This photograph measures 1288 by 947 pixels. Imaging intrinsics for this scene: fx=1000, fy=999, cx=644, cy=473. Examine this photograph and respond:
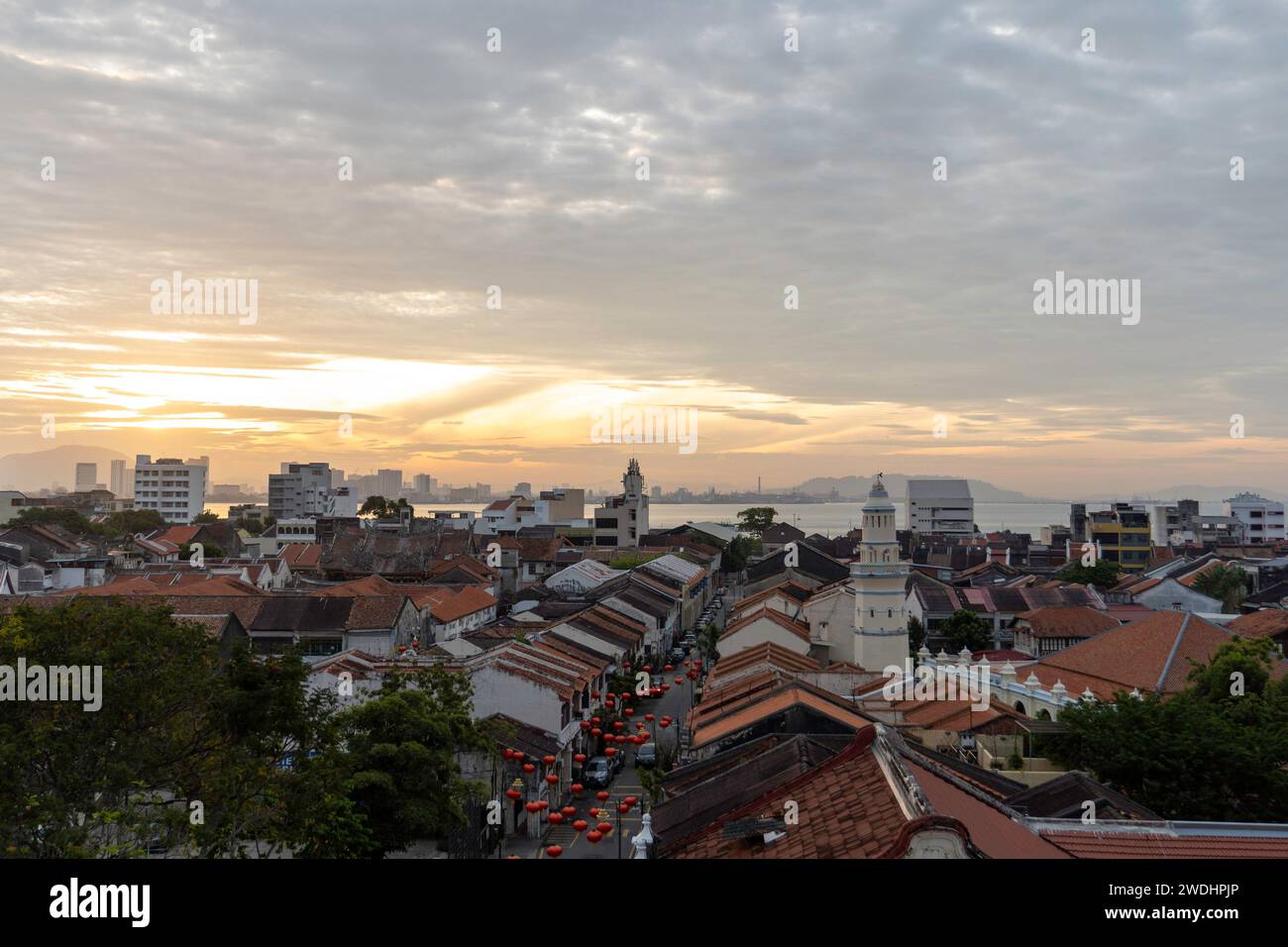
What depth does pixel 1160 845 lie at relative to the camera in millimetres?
13539

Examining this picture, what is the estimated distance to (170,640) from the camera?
17.2 meters

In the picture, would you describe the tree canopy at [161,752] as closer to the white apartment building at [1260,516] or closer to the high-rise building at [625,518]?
the high-rise building at [625,518]

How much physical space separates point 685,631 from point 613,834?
42136 millimetres

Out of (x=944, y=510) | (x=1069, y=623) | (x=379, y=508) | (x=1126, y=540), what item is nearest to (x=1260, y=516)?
(x=944, y=510)

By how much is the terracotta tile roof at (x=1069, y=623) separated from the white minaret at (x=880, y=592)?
1167 cm

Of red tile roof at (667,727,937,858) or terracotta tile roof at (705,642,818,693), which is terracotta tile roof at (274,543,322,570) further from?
red tile roof at (667,727,937,858)

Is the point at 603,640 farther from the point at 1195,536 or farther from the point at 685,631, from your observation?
the point at 1195,536

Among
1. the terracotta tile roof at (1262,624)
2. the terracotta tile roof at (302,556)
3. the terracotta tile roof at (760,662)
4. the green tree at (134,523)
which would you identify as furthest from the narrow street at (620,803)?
the green tree at (134,523)

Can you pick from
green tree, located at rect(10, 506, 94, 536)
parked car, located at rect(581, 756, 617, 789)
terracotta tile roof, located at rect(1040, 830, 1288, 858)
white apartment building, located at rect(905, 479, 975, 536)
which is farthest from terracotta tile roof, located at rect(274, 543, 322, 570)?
white apartment building, located at rect(905, 479, 975, 536)

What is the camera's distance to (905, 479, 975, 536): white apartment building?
482ft

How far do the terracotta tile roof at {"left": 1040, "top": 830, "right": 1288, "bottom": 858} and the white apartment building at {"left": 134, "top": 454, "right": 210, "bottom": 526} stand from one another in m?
131

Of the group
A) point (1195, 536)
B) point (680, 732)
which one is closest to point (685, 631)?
point (680, 732)

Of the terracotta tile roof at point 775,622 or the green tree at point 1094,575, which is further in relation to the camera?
the green tree at point 1094,575

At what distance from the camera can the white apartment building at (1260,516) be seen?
139m
